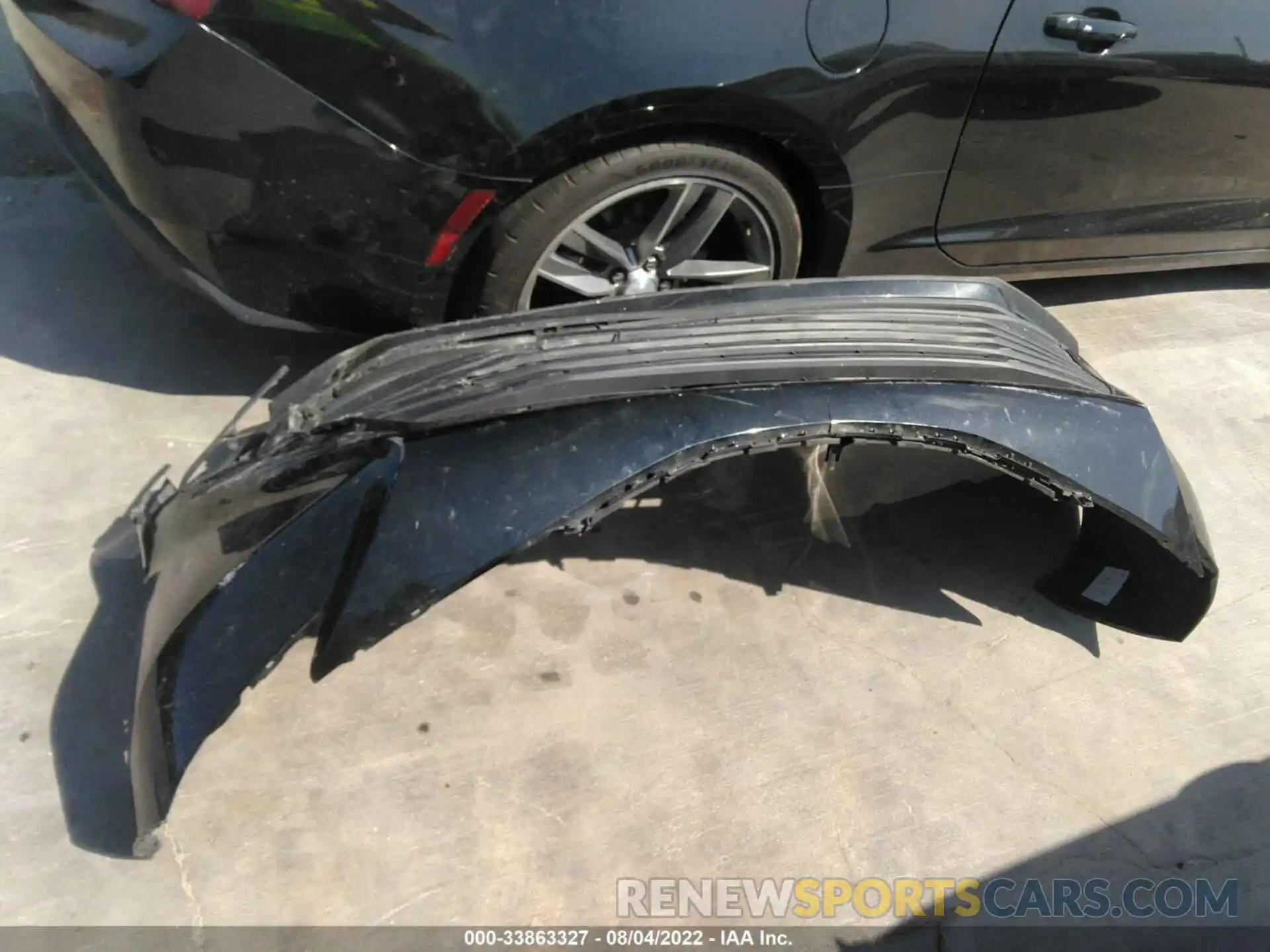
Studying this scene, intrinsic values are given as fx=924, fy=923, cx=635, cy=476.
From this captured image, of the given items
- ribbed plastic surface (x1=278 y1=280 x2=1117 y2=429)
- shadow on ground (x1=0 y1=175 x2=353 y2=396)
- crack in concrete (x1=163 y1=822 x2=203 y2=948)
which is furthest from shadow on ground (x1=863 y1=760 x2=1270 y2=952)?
shadow on ground (x1=0 y1=175 x2=353 y2=396)

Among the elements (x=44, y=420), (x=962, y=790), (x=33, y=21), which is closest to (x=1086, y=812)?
(x=962, y=790)

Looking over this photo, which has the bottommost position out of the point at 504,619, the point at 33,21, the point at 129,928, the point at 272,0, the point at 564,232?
the point at 129,928

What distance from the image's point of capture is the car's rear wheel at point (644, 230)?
2248mm

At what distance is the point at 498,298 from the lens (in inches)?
93.2

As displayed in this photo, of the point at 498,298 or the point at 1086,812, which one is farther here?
the point at 498,298

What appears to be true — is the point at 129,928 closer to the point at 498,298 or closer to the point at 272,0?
the point at 498,298

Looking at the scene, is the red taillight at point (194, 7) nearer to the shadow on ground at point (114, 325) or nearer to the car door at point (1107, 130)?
the shadow on ground at point (114, 325)

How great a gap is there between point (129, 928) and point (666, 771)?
1.04 meters

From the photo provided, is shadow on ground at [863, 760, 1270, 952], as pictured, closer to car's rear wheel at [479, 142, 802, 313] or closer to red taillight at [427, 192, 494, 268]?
car's rear wheel at [479, 142, 802, 313]

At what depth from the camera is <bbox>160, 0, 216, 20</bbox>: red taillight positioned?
1913 mm

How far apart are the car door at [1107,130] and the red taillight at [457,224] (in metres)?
1.34

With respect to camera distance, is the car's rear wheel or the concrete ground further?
the car's rear wheel
